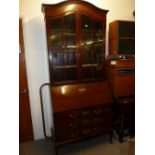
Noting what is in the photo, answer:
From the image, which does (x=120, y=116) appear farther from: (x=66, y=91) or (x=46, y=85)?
(x=46, y=85)

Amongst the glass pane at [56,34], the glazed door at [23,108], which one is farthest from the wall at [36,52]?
the glass pane at [56,34]

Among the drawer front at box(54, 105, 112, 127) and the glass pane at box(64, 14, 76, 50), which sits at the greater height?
the glass pane at box(64, 14, 76, 50)

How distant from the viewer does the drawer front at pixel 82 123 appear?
2240mm

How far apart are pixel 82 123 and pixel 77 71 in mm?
734

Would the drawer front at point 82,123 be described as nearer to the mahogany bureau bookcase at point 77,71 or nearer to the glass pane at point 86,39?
the mahogany bureau bookcase at point 77,71

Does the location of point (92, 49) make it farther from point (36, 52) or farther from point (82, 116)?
point (82, 116)

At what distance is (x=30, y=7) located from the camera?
8.29 ft

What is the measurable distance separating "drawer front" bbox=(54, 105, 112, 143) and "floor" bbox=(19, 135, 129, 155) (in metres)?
0.24

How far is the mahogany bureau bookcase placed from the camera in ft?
7.45

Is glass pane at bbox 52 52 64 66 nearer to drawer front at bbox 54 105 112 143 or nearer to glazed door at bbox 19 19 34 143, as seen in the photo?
glazed door at bbox 19 19 34 143

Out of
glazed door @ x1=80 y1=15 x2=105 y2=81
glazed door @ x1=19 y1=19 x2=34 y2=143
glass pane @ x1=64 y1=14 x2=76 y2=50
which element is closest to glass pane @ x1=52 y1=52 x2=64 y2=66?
glass pane @ x1=64 y1=14 x2=76 y2=50

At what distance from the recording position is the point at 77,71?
2.50 m

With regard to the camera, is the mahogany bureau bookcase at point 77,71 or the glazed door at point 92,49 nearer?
the mahogany bureau bookcase at point 77,71
